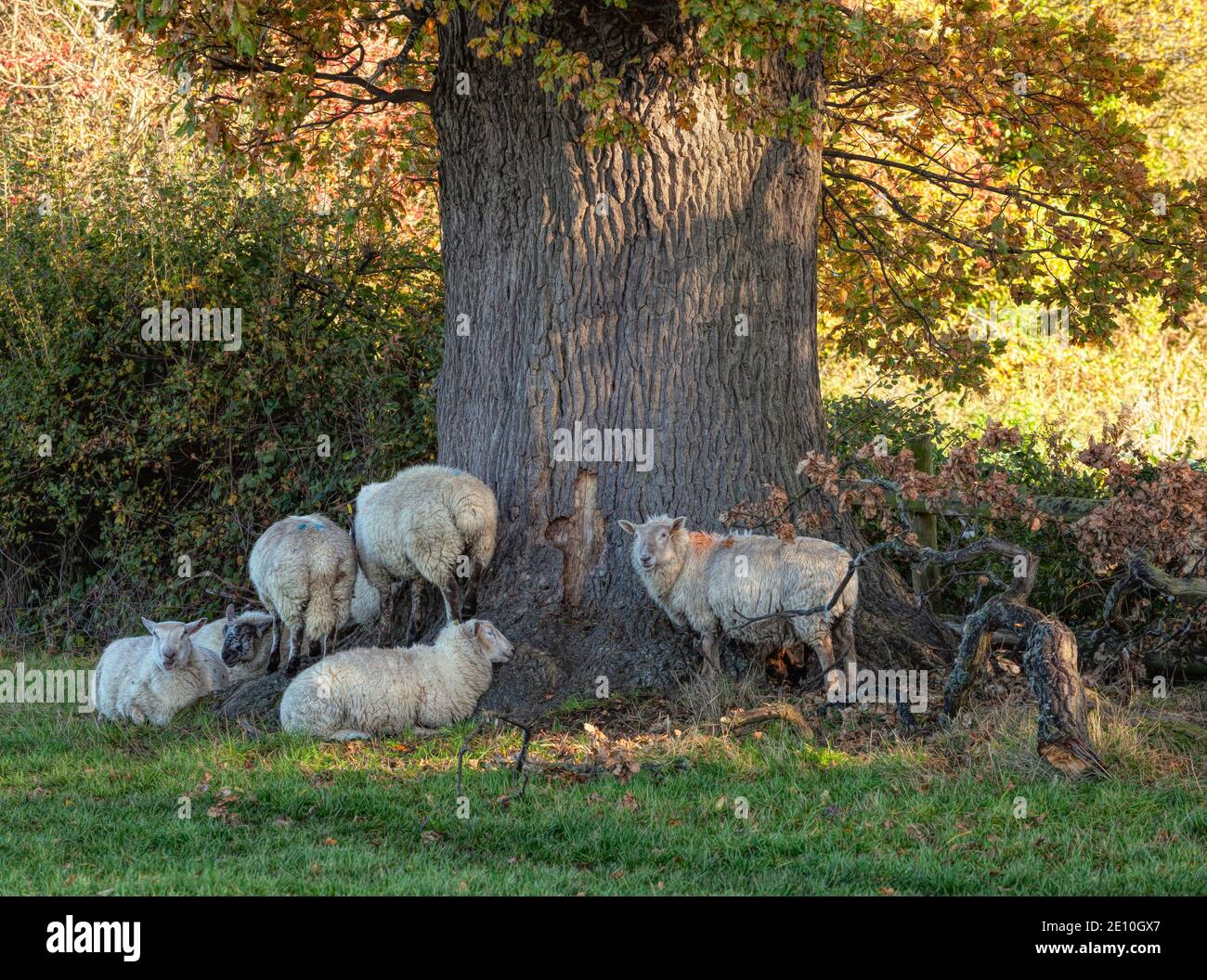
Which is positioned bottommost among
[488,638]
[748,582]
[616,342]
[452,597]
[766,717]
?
[766,717]

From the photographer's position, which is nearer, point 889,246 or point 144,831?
point 144,831

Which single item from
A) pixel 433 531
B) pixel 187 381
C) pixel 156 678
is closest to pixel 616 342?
pixel 433 531

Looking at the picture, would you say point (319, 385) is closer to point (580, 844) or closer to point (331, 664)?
point (331, 664)

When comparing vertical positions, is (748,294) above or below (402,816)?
above

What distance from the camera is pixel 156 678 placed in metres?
8.70

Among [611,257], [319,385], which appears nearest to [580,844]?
[611,257]

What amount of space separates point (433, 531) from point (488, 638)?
853mm

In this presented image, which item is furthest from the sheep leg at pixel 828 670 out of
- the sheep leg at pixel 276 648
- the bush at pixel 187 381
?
the bush at pixel 187 381

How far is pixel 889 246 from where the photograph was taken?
11.5 meters

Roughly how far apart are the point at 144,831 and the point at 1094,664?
5.77 m

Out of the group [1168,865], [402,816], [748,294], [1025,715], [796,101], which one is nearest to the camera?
[1168,865]

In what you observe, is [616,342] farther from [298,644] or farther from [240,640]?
[240,640]

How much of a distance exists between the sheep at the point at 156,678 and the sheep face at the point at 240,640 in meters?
0.45

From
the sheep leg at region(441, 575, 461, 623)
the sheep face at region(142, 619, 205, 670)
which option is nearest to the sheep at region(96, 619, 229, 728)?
the sheep face at region(142, 619, 205, 670)
